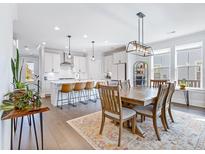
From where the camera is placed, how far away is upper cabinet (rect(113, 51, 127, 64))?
6146 mm

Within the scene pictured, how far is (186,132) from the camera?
238cm

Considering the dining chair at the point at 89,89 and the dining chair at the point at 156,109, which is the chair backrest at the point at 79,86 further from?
the dining chair at the point at 156,109

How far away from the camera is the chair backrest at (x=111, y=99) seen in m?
2.00

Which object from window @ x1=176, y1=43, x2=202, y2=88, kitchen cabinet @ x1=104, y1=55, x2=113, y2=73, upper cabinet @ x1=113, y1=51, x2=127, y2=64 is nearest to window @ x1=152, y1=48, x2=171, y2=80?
window @ x1=176, y1=43, x2=202, y2=88

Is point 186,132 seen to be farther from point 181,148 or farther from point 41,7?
point 41,7

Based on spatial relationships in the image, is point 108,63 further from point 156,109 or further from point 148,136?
point 148,136

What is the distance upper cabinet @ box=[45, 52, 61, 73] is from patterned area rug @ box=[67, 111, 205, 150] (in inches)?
163

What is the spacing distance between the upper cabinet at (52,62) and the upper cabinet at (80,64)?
107 centimetres

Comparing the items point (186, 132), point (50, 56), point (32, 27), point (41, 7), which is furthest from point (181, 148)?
point (50, 56)

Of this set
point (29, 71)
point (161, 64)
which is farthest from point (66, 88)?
point (29, 71)

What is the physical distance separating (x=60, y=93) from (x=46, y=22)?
2445 millimetres

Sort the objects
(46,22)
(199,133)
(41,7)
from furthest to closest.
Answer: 1. (46,22)
2. (41,7)
3. (199,133)

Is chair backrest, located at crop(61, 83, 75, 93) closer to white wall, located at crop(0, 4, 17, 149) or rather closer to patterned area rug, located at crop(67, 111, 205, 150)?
patterned area rug, located at crop(67, 111, 205, 150)

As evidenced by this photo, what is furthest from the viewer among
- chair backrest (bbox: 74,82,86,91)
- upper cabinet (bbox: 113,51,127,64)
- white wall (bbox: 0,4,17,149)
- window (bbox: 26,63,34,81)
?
window (bbox: 26,63,34,81)
